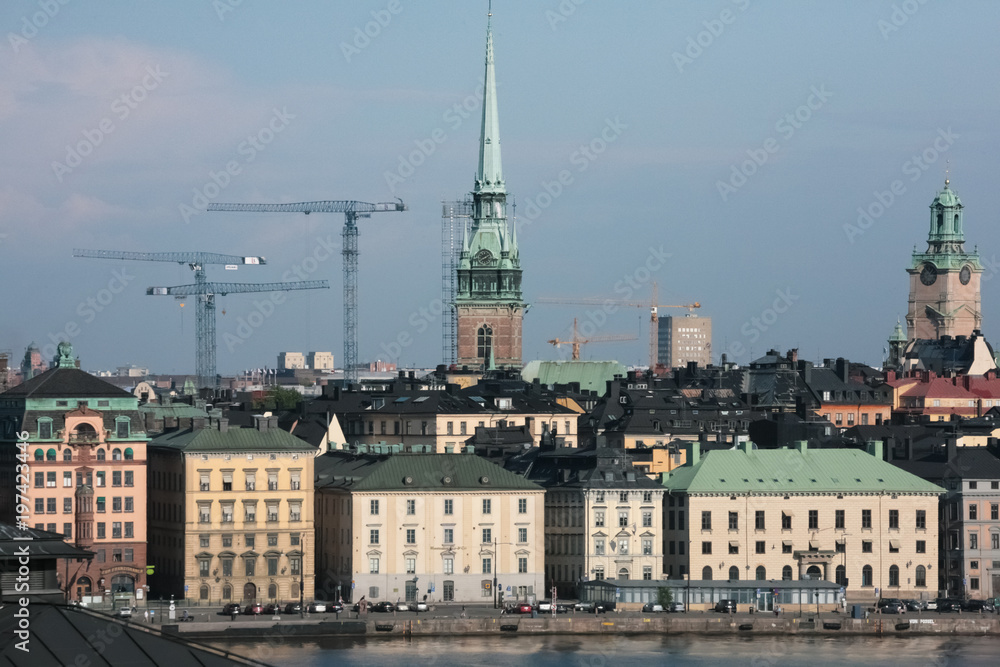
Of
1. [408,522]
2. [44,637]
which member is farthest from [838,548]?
[44,637]

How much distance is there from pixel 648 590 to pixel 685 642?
6621mm

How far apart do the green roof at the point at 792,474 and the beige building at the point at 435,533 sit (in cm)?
679

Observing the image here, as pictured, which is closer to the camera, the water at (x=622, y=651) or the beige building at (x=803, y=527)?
the water at (x=622, y=651)

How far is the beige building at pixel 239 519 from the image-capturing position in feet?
326

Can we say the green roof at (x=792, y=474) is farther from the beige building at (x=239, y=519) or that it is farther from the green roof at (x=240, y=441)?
the green roof at (x=240, y=441)

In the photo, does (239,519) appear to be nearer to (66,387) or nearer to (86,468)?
(86,468)

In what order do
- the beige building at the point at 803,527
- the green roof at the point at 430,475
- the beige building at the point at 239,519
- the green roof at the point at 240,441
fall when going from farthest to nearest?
the beige building at the point at 803,527 < the green roof at the point at 430,475 < the green roof at the point at 240,441 < the beige building at the point at 239,519

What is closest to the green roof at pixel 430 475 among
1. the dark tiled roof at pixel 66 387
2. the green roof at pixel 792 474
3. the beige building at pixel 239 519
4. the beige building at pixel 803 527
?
the beige building at pixel 239 519

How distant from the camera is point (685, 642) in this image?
93500mm

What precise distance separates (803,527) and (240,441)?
22.4 metres

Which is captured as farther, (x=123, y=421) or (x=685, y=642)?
(x=123, y=421)

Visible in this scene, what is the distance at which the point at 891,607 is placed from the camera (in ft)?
325

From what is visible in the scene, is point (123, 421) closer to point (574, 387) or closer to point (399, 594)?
point (399, 594)

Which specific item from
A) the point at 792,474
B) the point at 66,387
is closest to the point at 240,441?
the point at 66,387
